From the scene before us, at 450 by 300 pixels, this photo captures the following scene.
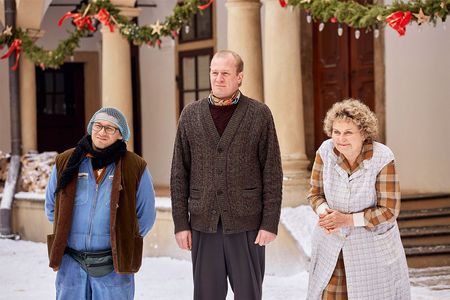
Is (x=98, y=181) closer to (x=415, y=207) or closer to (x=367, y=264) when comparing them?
(x=367, y=264)

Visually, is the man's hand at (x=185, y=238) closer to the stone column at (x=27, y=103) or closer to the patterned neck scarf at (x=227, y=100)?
the patterned neck scarf at (x=227, y=100)

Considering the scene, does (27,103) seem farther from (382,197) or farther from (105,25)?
(382,197)

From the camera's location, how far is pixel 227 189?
179 inches

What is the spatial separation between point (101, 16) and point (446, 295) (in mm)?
5265

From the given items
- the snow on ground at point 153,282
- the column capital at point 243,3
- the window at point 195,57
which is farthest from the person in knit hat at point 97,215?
the window at point 195,57

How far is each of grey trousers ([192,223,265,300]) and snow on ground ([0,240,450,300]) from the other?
2828 mm

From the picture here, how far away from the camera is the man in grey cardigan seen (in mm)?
4555

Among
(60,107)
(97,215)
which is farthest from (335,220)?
(60,107)

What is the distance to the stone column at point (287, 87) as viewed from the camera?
8875mm

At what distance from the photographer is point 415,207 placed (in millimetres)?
9320

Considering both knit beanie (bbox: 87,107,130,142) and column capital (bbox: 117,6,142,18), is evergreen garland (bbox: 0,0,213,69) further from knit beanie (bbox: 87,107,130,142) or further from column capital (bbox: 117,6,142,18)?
knit beanie (bbox: 87,107,130,142)

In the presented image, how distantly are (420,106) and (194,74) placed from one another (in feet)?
12.3

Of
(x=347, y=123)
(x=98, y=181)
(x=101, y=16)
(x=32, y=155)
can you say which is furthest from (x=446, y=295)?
(x=32, y=155)

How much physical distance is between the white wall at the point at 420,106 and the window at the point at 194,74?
3141 mm
